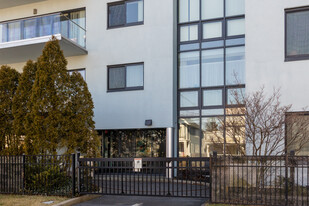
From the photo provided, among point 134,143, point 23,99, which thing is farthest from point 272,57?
point 23,99

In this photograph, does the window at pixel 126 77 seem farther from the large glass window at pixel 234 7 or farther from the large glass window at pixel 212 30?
the large glass window at pixel 234 7

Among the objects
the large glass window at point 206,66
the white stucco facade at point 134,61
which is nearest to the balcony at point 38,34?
the white stucco facade at point 134,61

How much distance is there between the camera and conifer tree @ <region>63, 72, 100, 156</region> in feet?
35.6

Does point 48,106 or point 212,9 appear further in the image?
point 212,9

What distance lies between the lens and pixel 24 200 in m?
9.26

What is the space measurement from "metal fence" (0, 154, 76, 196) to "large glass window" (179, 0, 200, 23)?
7530mm

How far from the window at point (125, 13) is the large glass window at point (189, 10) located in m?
1.70

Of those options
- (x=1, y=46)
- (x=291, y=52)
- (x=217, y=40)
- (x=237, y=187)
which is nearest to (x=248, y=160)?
(x=237, y=187)

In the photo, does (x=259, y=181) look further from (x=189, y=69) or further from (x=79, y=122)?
(x=189, y=69)

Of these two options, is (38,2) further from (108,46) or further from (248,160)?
(248,160)

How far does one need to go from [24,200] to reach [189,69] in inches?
312

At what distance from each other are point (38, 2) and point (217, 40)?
911 centimetres

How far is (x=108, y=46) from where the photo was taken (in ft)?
48.2

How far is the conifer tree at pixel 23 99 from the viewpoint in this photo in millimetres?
11258
